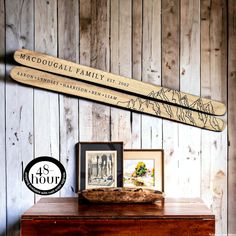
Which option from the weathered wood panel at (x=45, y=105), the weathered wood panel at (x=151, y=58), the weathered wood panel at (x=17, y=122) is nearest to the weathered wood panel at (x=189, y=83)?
the weathered wood panel at (x=151, y=58)

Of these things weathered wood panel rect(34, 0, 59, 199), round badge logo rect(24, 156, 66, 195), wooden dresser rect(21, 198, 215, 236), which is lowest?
wooden dresser rect(21, 198, 215, 236)

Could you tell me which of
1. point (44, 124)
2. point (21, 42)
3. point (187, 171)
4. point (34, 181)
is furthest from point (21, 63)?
point (187, 171)

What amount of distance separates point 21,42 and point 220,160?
1.30 metres

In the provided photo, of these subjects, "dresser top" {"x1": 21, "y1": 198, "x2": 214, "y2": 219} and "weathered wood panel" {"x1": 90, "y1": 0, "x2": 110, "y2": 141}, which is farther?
"weathered wood panel" {"x1": 90, "y1": 0, "x2": 110, "y2": 141}

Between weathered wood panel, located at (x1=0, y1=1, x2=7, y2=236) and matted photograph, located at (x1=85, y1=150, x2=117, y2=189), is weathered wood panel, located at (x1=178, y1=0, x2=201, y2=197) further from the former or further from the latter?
weathered wood panel, located at (x1=0, y1=1, x2=7, y2=236)

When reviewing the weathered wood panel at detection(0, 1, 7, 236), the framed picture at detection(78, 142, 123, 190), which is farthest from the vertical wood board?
the weathered wood panel at detection(0, 1, 7, 236)

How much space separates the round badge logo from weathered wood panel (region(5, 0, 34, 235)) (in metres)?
0.04

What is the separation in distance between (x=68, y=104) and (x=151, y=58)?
21.1 inches

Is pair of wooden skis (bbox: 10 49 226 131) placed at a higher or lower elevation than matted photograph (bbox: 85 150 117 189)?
higher

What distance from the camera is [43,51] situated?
235 cm

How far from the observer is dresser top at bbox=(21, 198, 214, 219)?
183 cm

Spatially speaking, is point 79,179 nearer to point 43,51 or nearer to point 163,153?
point 163,153

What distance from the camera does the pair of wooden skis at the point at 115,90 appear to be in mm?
2314

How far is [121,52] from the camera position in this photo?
237 centimetres
